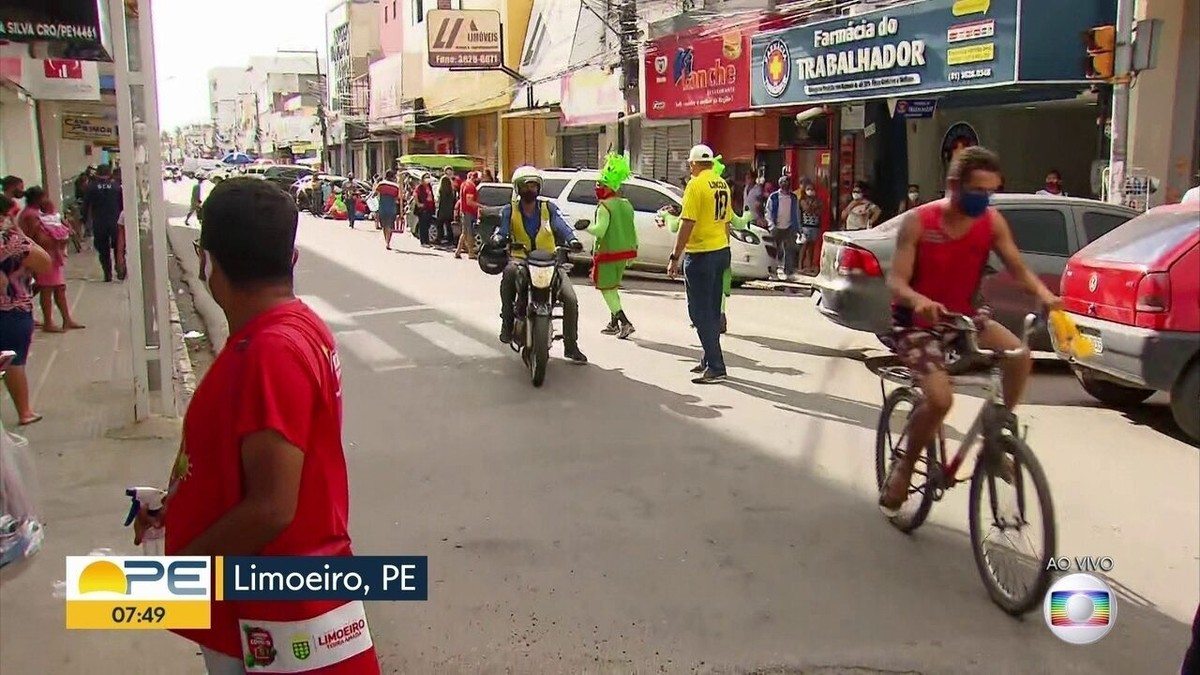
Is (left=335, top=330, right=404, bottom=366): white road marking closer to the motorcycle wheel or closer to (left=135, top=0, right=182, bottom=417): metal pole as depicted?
the motorcycle wheel

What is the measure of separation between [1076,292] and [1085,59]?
7178 mm

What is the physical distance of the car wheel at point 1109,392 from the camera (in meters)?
6.30

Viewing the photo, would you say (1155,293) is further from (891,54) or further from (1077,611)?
(891,54)

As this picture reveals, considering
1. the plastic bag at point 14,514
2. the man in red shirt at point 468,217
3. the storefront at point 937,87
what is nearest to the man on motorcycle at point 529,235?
the plastic bag at point 14,514

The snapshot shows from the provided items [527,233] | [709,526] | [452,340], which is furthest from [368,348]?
[709,526]

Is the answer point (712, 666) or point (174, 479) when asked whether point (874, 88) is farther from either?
point (174, 479)

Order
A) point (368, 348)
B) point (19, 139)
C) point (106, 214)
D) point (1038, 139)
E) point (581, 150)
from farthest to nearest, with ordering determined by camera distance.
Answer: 1. point (581, 150)
2. point (19, 139)
3. point (106, 214)
4. point (1038, 139)
5. point (368, 348)

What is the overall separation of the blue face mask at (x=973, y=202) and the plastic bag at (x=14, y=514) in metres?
3.57

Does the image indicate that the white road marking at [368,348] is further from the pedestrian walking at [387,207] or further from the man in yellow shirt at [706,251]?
the pedestrian walking at [387,207]

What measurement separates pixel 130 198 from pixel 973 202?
17.3 ft

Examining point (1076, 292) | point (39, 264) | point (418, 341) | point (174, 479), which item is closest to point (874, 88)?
point (418, 341)

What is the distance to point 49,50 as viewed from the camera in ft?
35.6

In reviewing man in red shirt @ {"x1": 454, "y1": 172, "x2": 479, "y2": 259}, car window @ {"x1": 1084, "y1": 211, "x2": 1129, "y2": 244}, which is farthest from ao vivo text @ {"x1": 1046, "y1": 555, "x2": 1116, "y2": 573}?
man in red shirt @ {"x1": 454, "y1": 172, "x2": 479, "y2": 259}

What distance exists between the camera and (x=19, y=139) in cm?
1988
